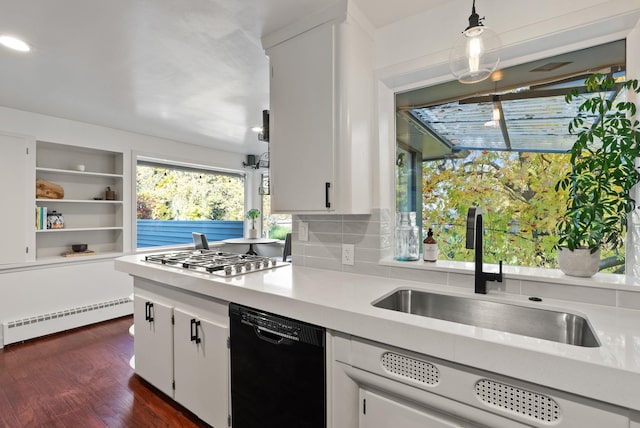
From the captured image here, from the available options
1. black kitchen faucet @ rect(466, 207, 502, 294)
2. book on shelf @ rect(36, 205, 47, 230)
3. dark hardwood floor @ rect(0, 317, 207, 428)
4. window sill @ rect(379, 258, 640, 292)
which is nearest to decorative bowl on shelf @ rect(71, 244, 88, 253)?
book on shelf @ rect(36, 205, 47, 230)

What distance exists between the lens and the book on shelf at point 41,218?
3371 millimetres

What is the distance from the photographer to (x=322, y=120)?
1682 millimetres

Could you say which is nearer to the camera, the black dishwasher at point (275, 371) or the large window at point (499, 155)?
the black dishwasher at point (275, 371)

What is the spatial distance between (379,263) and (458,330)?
86 cm

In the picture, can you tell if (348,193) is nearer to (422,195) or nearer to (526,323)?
(422,195)

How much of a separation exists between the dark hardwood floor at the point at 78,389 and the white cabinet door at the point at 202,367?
0.23 metres

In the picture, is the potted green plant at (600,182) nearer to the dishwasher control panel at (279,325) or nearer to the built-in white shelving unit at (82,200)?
the dishwasher control panel at (279,325)

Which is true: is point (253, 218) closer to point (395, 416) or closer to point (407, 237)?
point (407, 237)

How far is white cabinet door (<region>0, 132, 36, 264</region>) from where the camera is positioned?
10.2ft

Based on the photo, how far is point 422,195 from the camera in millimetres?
2045

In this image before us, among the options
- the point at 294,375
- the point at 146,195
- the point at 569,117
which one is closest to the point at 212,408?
the point at 294,375

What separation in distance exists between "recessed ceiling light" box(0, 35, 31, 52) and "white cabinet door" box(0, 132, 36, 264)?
1.54 meters

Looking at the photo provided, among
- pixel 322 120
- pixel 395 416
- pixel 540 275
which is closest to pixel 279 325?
pixel 395 416

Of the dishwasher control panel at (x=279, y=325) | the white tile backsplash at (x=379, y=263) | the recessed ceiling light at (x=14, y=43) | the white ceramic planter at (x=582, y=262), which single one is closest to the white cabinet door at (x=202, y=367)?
the dishwasher control panel at (x=279, y=325)
